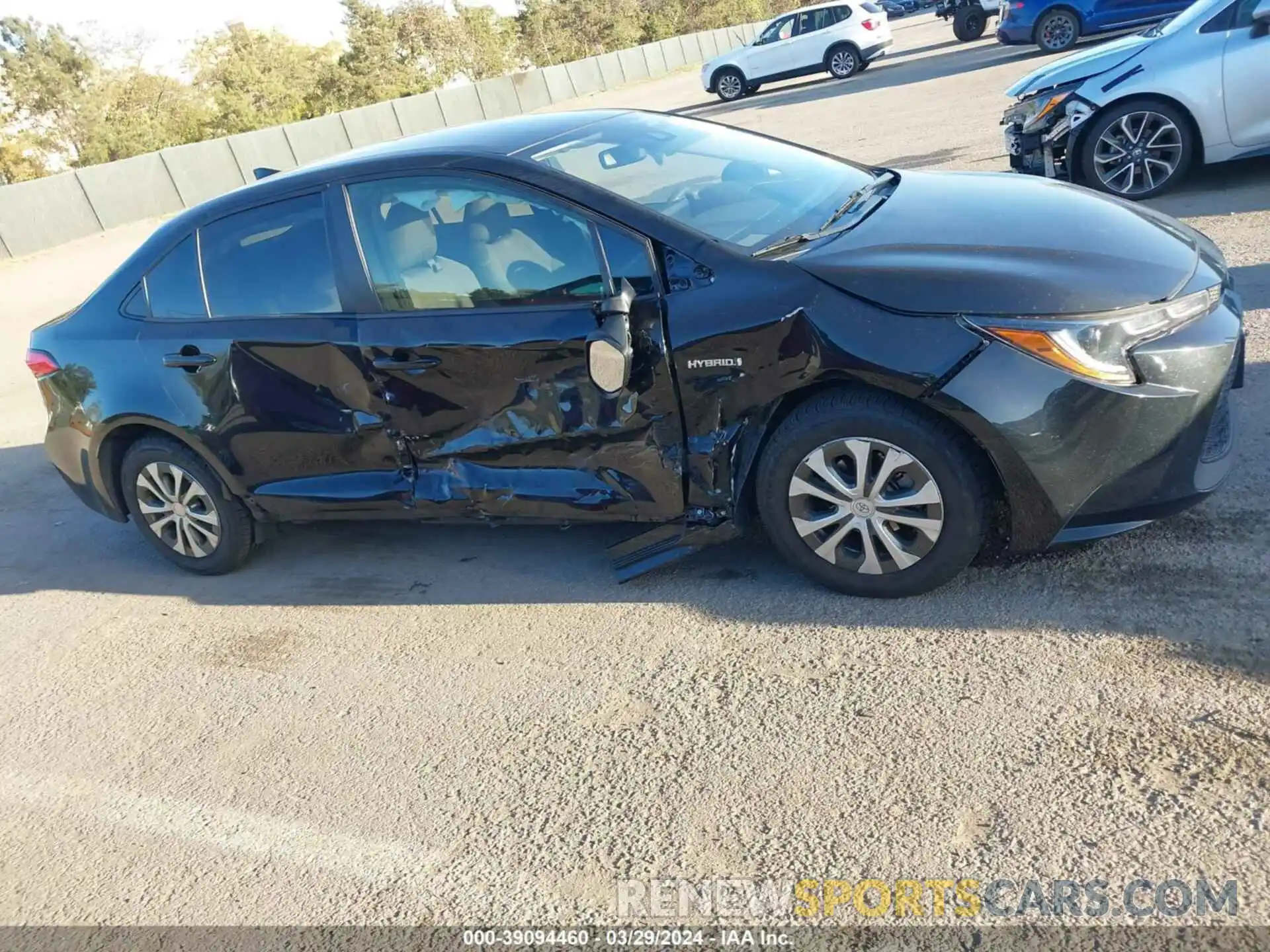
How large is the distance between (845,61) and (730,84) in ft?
9.47

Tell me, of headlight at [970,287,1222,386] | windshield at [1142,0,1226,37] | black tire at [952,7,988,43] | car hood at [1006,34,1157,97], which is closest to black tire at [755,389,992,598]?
headlight at [970,287,1222,386]

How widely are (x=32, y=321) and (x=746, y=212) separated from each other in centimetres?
1183

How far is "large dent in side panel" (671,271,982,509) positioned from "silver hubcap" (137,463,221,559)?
2.43m

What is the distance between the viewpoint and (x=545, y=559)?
4.47m

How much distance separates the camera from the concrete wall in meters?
18.4

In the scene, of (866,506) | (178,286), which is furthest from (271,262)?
(866,506)

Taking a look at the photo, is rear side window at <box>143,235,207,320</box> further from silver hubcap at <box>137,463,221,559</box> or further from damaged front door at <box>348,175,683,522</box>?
damaged front door at <box>348,175,683,522</box>

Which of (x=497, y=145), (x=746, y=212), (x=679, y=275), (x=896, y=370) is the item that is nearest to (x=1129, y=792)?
(x=896, y=370)

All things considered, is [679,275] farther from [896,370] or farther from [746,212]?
[896,370]

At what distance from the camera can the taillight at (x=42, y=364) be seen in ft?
16.5

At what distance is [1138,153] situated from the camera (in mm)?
7551

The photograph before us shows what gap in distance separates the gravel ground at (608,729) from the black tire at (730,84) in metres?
22.7

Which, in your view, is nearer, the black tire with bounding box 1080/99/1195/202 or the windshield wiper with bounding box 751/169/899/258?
the windshield wiper with bounding box 751/169/899/258

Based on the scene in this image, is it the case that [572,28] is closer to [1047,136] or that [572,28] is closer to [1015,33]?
[1015,33]
